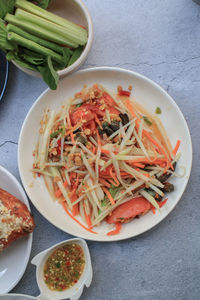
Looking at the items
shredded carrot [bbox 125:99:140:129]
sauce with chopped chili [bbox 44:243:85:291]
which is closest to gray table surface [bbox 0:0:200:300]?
sauce with chopped chili [bbox 44:243:85:291]

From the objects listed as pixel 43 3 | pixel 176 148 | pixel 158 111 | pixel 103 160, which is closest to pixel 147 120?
pixel 158 111

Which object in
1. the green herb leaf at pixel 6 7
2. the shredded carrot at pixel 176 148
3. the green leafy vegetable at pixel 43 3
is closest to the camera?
the green herb leaf at pixel 6 7

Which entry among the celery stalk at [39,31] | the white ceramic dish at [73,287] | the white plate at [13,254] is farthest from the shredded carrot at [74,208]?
the celery stalk at [39,31]

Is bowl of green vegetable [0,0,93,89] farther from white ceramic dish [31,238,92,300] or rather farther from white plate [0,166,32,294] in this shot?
white ceramic dish [31,238,92,300]

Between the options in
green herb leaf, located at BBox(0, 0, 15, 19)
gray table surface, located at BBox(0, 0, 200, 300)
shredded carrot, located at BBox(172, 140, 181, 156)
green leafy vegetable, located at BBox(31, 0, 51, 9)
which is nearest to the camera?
green herb leaf, located at BBox(0, 0, 15, 19)

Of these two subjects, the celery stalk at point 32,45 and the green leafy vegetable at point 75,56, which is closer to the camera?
the celery stalk at point 32,45

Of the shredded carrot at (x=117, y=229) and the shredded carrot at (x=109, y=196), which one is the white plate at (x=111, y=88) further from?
the shredded carrot at (x=109, y=196)

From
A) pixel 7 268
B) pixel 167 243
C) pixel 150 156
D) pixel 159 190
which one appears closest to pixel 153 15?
pixel 150 156
